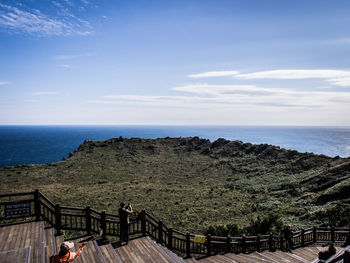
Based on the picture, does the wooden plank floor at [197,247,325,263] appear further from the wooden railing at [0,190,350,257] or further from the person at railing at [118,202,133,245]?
the person at railing at [118,202,133,245]

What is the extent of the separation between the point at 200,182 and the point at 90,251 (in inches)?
1554

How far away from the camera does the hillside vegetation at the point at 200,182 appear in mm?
28859

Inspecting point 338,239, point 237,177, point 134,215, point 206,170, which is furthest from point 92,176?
point 338,239

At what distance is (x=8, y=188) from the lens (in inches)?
1576

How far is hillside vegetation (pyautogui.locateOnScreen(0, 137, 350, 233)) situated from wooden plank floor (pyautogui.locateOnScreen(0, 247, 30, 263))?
711 inches

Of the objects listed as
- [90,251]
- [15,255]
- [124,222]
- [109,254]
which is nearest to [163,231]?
[124,222]

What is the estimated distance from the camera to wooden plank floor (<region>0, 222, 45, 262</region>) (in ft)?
29.9

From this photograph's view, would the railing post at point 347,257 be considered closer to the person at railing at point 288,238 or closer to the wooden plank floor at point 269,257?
the wooden plank floor at point 269,257

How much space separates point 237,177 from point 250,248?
37.7 meters

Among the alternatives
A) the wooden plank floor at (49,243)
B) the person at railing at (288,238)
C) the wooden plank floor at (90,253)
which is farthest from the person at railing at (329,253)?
the wooden plank floor at (49,243)

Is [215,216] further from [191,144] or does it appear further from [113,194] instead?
[191,144]

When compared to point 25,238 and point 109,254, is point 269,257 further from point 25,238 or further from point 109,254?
point 25,238

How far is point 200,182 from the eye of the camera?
48.0 m

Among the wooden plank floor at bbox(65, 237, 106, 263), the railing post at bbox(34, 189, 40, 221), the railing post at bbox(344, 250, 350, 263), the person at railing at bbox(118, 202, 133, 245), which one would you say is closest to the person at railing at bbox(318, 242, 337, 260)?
the railing post at bbox(344, 250, 350, 263)
